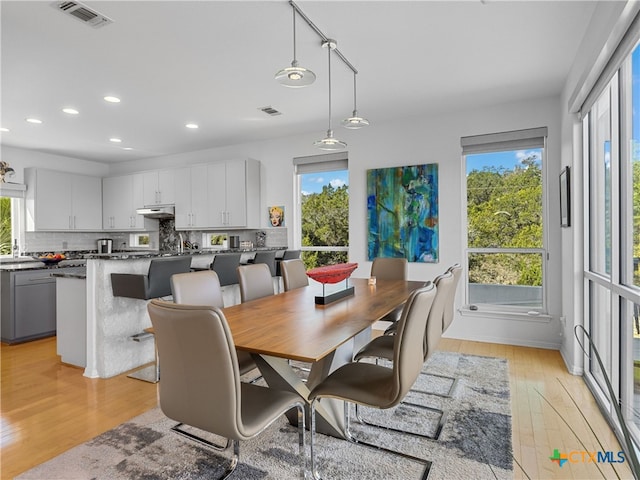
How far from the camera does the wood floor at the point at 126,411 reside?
7.06ft

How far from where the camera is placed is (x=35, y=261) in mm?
5777

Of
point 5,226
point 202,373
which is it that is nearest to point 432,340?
point 202,373

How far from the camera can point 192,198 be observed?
595 centimetres

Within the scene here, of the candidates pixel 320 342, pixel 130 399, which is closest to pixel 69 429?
pixel 130 399

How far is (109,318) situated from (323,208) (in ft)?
9.66

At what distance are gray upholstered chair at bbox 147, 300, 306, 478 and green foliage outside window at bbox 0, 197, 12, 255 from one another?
19.7 feet

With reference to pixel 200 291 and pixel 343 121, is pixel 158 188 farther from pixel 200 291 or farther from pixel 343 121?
pixel 200 291

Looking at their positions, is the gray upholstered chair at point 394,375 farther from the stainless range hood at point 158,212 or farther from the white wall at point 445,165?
the stainless range hood at point 158,212

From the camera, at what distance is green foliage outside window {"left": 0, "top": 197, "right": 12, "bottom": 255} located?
19.8 ft

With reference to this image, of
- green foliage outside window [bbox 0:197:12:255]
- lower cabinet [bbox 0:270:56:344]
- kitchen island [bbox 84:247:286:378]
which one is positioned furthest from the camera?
green foliage outside window [bbox 0:197:12:255]

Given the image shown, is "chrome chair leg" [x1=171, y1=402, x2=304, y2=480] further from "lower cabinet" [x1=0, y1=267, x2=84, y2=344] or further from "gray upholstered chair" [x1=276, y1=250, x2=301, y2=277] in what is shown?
"lower cabinet" [x1=0, y1=267, x2=84, y2=344]

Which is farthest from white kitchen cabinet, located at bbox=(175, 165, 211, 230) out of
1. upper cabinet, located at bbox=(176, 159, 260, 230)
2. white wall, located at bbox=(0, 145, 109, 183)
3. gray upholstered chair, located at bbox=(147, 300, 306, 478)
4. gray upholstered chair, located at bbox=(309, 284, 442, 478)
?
gray upholstered chair, located at bbox=(147, 300, 306, 478)

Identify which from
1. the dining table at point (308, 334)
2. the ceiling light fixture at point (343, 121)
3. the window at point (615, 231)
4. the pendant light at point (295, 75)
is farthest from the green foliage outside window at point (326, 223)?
the pendant light at point (295, 75)

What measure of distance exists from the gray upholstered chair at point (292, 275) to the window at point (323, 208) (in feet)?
5.38
